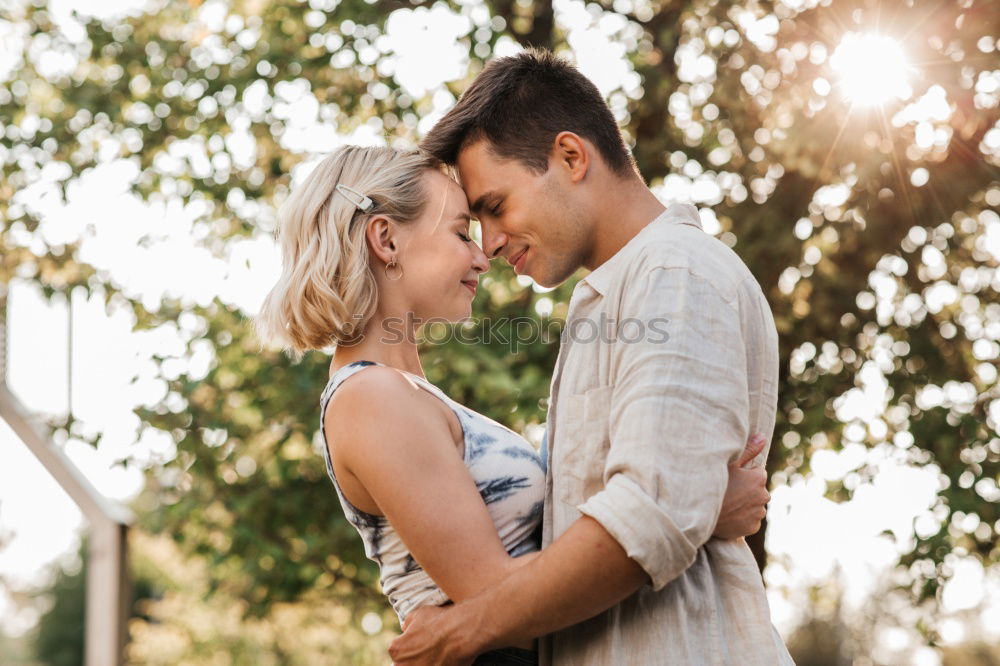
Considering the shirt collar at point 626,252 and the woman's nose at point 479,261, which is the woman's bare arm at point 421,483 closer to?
the shirt collar at point 626,252

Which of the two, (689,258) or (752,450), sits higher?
(689,258)

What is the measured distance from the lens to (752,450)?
87.7 inches

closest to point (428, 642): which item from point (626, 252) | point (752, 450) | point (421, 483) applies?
point (421, 483)

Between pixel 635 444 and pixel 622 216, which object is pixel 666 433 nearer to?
pixel 635 444

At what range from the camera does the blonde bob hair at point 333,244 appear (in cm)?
265

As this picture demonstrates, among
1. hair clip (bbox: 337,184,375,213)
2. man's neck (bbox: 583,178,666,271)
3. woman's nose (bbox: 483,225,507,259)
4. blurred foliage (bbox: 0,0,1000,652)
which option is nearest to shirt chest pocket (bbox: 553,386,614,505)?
man's neck (bbox: 583,178,666,271)

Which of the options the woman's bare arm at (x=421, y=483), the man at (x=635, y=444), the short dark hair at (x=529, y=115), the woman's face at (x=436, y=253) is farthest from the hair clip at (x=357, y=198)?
the woman's bare arm at (x=421, y=483)

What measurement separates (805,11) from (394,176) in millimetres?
4095

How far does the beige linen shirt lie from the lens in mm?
1941

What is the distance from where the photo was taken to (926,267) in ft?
21.6

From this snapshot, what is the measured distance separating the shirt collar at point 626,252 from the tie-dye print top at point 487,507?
0.43 metres

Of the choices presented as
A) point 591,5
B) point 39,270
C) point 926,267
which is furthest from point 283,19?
point 926,267

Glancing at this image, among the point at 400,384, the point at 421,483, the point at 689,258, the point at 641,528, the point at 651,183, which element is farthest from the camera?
the point at 651,183

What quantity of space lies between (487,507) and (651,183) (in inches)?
187
